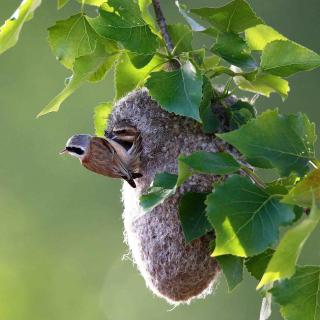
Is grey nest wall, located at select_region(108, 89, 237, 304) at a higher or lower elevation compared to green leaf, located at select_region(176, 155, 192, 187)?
lower

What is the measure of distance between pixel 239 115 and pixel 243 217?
1.71ft

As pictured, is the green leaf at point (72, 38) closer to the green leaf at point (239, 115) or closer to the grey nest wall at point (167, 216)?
the grey nest wall at point (167, 216)

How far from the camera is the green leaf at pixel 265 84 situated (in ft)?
7.50

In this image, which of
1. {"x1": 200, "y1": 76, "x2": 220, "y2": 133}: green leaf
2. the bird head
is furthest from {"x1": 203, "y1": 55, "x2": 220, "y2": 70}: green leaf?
the bird head

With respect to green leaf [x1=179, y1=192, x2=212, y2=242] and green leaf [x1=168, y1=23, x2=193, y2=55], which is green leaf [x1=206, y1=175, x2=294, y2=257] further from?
green leaf [x1=168, y1=23, x2=193, y2=55]

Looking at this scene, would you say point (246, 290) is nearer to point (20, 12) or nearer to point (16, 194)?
point (16, 194)

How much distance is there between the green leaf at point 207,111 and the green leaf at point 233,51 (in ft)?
0.21

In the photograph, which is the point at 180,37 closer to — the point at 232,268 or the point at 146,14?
the point at 146,14

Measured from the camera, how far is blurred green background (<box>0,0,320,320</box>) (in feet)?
16.2

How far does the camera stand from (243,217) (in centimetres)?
181

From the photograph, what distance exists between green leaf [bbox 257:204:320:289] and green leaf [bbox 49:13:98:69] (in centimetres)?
80

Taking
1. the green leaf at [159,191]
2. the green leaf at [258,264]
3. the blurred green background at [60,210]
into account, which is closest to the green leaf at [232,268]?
the green leaf at [258,264]

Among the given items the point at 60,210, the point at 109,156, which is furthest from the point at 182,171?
the point at 60,210

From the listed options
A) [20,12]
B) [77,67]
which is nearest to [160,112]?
[77,67]
